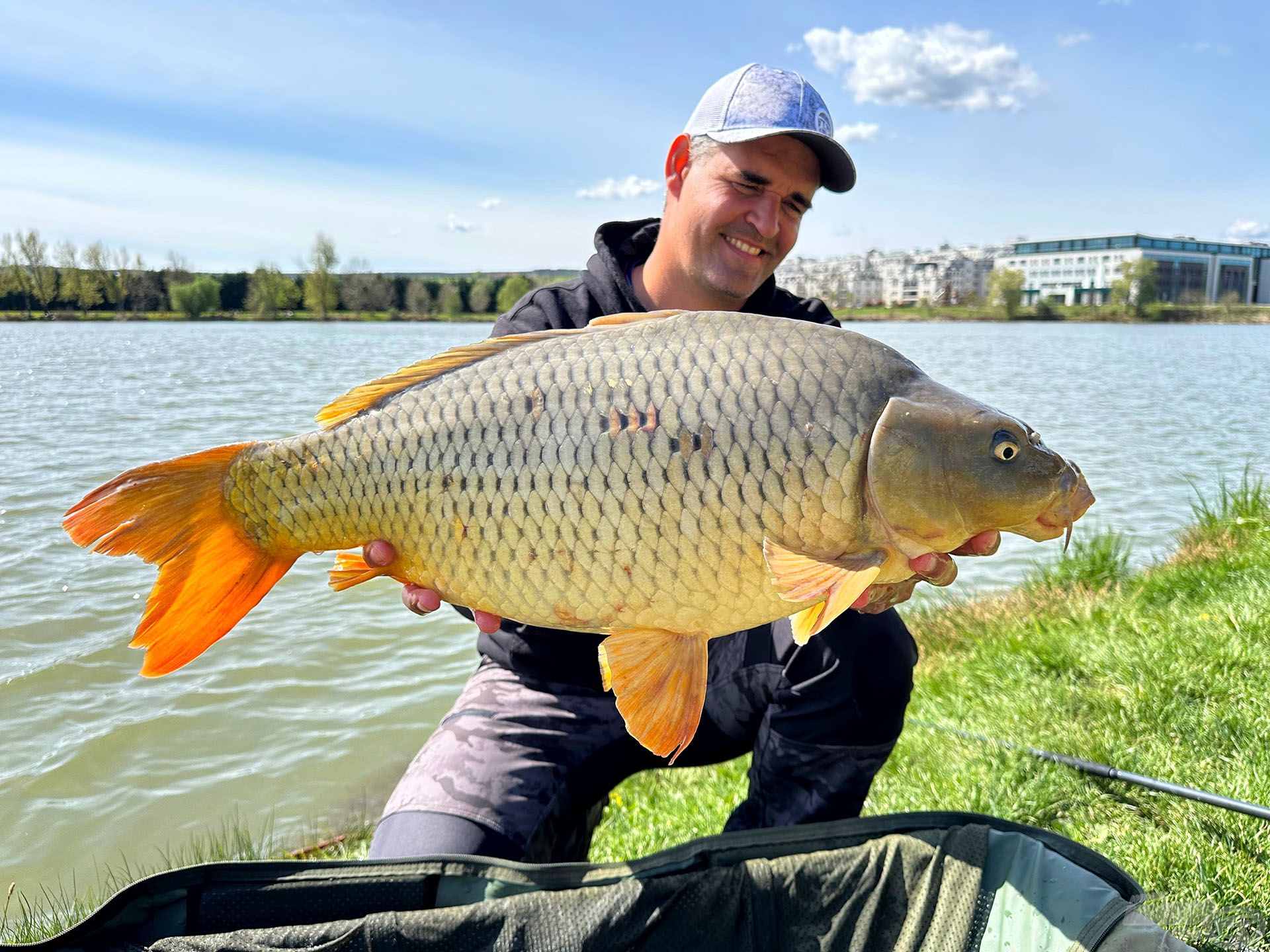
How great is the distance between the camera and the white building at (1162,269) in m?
67.1

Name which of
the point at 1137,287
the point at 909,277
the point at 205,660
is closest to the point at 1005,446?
the point at 205,660

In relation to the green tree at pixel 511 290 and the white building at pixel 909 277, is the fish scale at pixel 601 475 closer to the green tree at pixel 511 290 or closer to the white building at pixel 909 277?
the green tree at pixel 511 290

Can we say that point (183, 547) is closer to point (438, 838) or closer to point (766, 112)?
point (438, 838)

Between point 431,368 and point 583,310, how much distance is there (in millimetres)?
A: 702

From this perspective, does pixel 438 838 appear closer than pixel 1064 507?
No

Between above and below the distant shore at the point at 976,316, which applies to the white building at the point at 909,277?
above

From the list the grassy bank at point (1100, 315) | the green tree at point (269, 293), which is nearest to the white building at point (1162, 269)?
the grassy bank at point (1100, 315)

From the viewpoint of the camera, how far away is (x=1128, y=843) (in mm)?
1550

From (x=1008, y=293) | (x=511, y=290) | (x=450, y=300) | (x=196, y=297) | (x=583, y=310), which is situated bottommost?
(x=583, y=310)

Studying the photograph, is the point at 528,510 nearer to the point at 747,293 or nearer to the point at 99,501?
the point at 99,501

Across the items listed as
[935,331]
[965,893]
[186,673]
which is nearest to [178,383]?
[186,673]

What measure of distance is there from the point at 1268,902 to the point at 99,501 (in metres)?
1.75

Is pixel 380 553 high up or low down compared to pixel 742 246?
down

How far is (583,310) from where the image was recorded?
1.85 m
